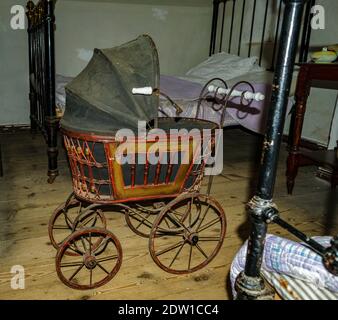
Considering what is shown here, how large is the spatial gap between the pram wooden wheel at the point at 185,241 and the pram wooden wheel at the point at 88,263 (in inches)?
6.6

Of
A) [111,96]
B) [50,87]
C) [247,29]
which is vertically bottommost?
[50,87]

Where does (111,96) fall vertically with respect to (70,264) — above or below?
above

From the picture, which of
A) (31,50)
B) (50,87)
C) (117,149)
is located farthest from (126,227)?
(31,50)

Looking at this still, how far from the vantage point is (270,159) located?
579 mm

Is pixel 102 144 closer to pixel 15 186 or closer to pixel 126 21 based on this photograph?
pixel 15 186

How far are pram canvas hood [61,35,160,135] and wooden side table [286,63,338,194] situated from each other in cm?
106

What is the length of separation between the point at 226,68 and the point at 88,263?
8.47 ft

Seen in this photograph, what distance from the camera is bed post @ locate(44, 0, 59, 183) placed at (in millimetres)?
2086

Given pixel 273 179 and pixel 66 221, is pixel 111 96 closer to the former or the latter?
pixel 66 221

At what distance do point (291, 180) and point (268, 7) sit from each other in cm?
204

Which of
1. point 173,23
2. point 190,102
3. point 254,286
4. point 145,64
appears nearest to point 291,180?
point 190,102

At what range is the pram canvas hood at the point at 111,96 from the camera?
1.22 meters

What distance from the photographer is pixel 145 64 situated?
132cm

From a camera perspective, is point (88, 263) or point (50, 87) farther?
point (50, 87)
